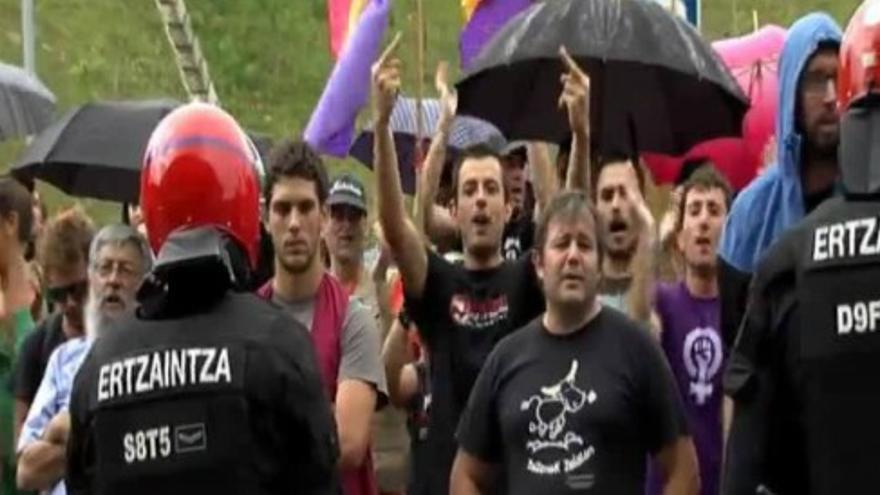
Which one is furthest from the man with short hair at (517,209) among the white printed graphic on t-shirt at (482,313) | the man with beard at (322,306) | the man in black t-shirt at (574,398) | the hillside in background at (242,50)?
the hillside in background at (242,50)

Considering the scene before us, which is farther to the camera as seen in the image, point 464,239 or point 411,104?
point 411,104

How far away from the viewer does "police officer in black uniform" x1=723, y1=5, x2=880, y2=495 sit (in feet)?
19.8

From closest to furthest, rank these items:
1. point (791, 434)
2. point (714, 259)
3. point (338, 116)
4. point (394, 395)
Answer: point (791, 434) < point (714, 259) < point (394, 395) < point (338, 116)

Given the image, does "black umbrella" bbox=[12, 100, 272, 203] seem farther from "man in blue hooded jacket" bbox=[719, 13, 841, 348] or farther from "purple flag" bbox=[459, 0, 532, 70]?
"man in blue hooded jacket" bbox=[719, 13, 841, 348]

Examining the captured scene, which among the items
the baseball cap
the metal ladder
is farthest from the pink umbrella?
the metal ladder

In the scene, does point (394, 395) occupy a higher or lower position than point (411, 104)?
lower

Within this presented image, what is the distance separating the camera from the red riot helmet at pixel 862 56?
243 inches

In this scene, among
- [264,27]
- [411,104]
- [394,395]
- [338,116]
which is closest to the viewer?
[394,395]

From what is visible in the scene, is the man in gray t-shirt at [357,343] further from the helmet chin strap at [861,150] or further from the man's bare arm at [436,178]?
the helmet chin strap at [861,150]

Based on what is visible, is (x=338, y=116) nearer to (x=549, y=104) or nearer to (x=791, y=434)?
(x=549, y=104)

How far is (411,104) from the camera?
13227mm

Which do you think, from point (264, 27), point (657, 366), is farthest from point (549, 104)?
point (264, 27)

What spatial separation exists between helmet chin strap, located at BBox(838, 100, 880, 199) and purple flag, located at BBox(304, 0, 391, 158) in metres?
5.35

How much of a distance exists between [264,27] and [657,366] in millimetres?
19654
